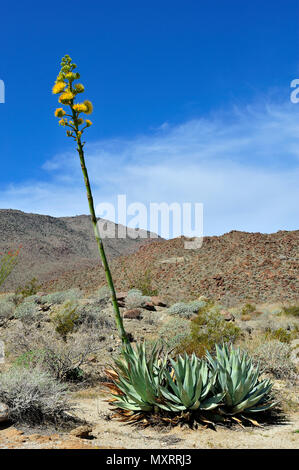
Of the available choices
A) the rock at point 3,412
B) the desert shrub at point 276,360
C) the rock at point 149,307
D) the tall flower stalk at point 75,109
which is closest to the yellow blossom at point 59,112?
the tall flower stalk at point 75,109

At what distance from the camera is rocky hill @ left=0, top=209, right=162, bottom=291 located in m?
55.7

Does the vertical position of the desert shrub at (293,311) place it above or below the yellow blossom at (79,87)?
below

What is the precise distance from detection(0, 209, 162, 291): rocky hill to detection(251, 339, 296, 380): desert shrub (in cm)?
4212

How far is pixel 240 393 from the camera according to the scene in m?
5.44

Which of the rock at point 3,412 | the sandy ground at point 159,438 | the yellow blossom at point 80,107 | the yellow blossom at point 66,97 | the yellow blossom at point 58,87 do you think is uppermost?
the yellow blossom at point 58,87

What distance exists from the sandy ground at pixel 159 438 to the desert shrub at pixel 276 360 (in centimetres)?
252

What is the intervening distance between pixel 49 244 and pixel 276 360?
6293cm

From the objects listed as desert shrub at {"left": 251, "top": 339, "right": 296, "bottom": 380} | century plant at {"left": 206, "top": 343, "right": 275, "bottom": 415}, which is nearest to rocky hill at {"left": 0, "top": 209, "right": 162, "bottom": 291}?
desert shrub at {"left": 251, "top": 339, "right": 296, "bottom": 380}

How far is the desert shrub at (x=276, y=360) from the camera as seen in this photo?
8117 mm

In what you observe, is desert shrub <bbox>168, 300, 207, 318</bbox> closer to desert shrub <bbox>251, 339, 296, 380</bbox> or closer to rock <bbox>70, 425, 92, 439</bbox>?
desert shrub <bbox>251, 339, 296, 380</bbox>

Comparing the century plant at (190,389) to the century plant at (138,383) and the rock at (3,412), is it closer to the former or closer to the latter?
the century plant at (138,383)

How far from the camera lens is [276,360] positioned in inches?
325
